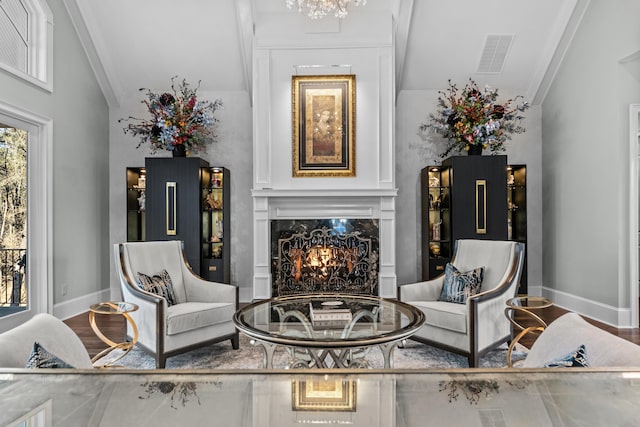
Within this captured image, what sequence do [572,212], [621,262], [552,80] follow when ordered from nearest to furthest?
1. [621,262]
2. [572,212]
3. [552,80]

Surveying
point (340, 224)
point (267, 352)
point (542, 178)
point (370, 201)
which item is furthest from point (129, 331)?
point (542, 178)

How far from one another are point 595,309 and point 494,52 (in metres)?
3.19

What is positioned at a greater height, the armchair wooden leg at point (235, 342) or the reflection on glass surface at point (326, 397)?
the reflection on glass surface at point (326, 397)

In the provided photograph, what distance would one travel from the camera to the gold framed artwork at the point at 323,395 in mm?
955

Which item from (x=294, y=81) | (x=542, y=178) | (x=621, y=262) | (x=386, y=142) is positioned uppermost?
(x=294, y=81)

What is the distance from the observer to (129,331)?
299 cm

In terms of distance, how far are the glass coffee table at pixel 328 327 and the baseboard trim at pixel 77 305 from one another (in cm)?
282

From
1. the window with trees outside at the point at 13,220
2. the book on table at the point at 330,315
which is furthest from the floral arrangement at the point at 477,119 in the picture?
the window with trees outside at the point at 13,220

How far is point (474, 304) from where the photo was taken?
270cm

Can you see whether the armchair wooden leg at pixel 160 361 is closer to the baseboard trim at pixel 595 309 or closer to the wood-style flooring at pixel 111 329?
the wood-style flooring at pixel 111 329

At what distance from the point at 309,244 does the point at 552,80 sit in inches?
147

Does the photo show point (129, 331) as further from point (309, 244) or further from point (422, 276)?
point (422, 276)

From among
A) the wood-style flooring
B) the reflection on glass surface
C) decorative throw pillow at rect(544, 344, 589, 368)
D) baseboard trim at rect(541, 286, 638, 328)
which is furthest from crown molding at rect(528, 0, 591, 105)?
the reflection on glass surface

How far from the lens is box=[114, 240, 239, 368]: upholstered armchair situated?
2.75 metres
